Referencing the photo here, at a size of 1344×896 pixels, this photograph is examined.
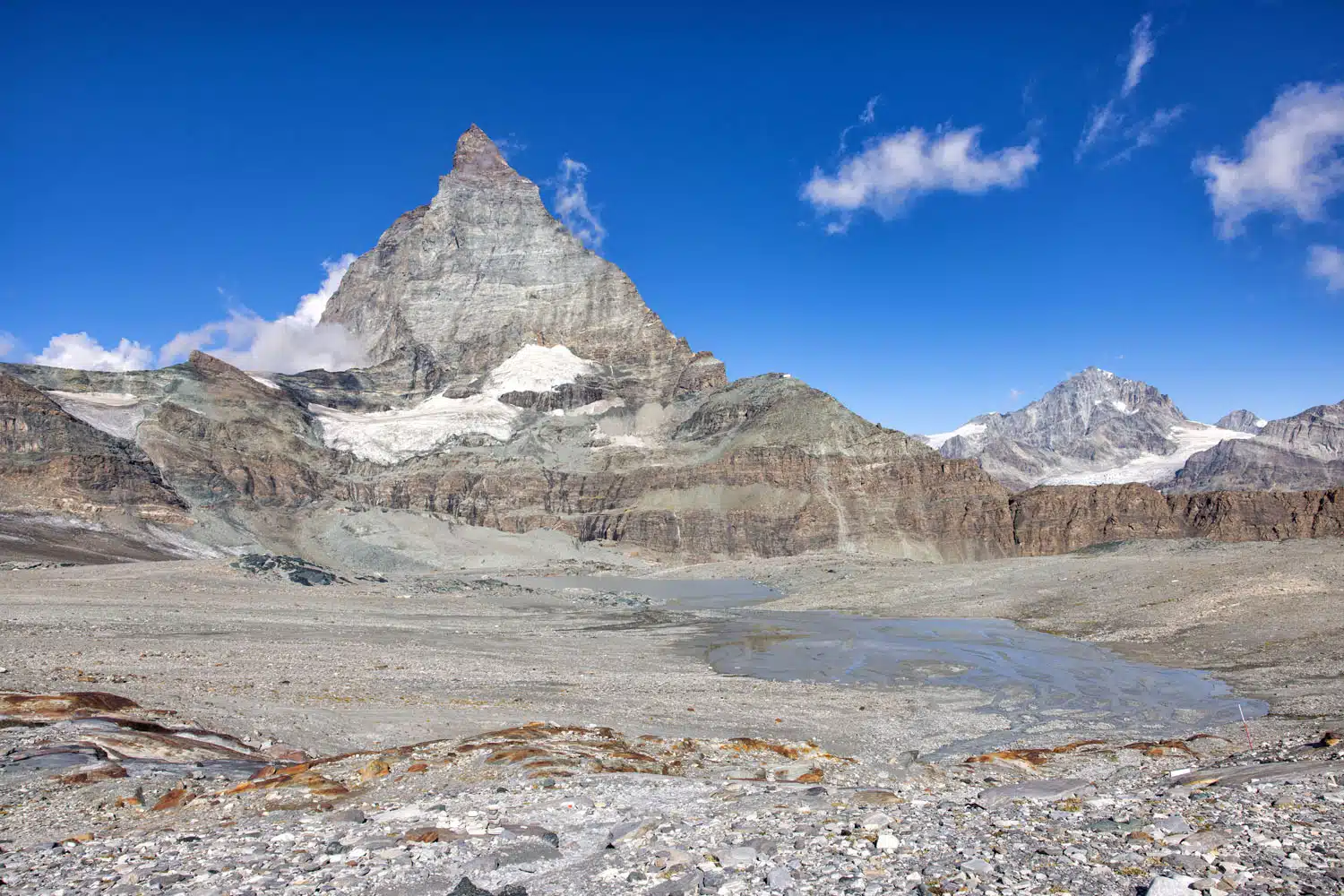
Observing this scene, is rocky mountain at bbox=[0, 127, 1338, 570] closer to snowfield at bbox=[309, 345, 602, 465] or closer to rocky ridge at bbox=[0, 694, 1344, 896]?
snowfield at bbox=[309, 345, 602, 465]

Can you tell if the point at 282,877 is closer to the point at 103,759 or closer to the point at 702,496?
the point at 103,759

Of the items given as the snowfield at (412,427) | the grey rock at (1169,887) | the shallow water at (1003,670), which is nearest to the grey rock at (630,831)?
the grey rock at (1169,887)

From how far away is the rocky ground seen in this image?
22.8 ft

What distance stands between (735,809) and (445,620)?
38.6m

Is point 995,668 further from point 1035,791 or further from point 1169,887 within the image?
point 1169,887

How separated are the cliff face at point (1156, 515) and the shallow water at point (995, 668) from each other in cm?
7859

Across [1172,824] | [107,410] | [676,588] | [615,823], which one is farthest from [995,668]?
[107,410]

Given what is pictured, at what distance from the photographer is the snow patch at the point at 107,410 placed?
127688 millimetres

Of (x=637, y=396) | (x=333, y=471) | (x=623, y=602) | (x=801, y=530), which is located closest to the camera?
(x=623, y=602)

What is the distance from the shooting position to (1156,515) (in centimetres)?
12131

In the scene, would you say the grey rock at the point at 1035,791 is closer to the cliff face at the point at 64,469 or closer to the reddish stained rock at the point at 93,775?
the reddish stained rock at the point at 93,775

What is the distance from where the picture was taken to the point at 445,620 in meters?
45.0

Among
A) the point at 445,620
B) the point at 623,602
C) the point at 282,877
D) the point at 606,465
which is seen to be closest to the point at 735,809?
the point at 282,877

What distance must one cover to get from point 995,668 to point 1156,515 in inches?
4267
